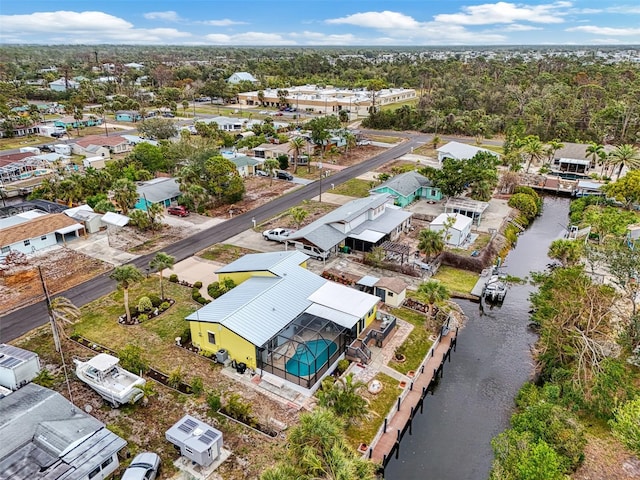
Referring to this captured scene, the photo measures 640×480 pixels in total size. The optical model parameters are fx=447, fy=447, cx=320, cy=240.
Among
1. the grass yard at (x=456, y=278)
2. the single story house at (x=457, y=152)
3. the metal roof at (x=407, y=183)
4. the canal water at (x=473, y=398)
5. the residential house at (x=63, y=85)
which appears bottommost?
the canal water at (x=473, y=398)

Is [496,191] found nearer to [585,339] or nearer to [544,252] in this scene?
[544,252]

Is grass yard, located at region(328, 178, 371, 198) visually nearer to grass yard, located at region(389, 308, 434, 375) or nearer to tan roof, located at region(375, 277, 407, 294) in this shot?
tan roof, located at region(375, 277, 407, 294)

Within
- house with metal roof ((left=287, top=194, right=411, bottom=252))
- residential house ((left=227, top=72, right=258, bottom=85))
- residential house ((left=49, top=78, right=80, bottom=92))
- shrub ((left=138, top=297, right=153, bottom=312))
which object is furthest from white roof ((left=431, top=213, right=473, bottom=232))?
residential house ((left=49, top=78, right=80, bottom=92))

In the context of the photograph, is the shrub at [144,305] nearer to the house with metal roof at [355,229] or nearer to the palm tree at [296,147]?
the house with metal roof at [355,229]

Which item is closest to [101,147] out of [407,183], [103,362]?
[407,183]

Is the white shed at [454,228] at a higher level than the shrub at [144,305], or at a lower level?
higher

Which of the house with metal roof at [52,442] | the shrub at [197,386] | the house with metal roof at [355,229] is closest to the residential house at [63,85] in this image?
the house with metal roof at [355,229]
